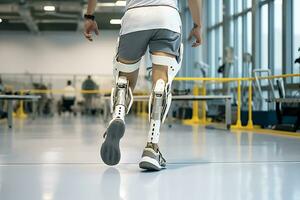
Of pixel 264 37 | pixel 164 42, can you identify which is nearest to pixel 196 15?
pixel 164 42

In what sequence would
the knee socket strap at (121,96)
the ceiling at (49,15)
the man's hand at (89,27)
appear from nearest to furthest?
1. the knee socket strap at (121,96)
2. the man's hand at (89,27)
3. the ceiling at (49,15)

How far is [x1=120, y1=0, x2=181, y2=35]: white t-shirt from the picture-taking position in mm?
2379

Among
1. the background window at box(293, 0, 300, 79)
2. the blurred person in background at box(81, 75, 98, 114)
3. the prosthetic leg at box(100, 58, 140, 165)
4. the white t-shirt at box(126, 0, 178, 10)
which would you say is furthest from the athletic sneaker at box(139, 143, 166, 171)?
the blurred person in background at box(81, 75, 98, 114)

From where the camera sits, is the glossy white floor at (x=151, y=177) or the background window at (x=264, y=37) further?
the background window at (x=264, y=37)

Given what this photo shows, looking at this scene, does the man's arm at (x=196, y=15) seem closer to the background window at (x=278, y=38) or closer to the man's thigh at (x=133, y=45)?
the man's thigh at (x=133, y=45)

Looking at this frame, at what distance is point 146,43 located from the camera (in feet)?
8.00

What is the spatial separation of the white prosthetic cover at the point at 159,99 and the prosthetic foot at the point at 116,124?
0.14m

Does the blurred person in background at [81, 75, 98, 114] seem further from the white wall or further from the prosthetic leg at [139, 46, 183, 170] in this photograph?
the prosthetic leg at [139, 46, 183, 170]

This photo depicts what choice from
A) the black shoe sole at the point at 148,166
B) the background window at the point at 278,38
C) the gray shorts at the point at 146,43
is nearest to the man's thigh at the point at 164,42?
the gray shorts at the point at 146,43

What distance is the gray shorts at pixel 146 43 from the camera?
2.39 meters

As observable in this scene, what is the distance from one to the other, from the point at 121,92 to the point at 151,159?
0.39 meters

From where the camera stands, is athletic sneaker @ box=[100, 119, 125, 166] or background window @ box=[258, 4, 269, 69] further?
background window @ box=[258, 4, 269, 69]

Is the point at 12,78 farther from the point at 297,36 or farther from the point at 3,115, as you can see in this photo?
the point at 297,36

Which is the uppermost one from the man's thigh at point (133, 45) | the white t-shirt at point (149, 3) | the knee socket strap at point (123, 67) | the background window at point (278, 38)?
the background window at point (278, 38)
